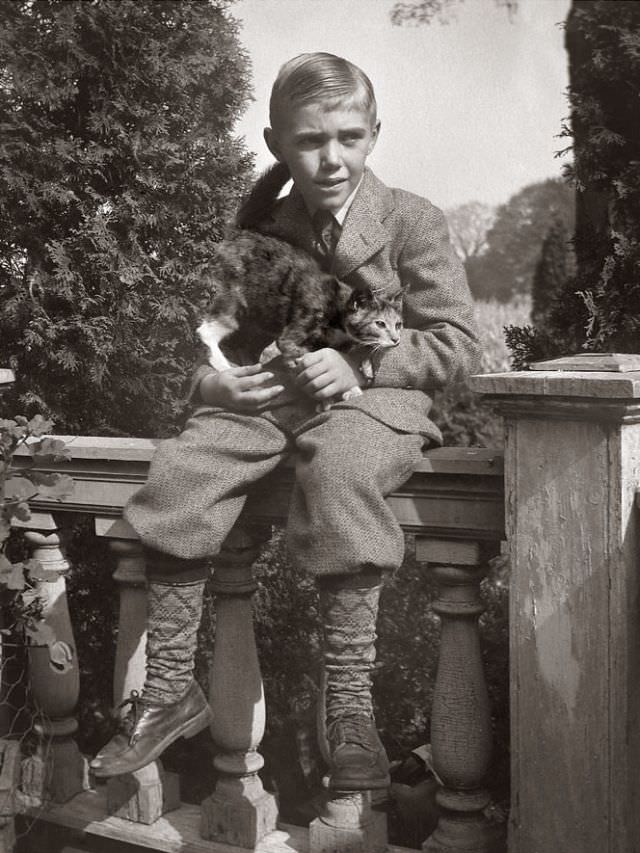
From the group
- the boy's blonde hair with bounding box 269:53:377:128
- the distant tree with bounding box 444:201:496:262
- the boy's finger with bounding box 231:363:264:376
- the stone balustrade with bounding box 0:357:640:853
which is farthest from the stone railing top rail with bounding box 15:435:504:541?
the distant tree with bounding box 444:201:496:262

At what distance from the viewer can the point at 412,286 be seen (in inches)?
92.7

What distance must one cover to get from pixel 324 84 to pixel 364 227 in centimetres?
35

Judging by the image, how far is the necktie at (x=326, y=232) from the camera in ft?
7.93

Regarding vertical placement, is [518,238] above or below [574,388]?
above

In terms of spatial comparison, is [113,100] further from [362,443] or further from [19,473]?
[362,443]

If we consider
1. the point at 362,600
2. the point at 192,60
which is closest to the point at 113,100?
the point at 192,60

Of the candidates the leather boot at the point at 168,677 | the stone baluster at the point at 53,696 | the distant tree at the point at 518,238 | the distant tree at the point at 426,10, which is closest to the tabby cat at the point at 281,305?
the leather boot at the point at 168,677

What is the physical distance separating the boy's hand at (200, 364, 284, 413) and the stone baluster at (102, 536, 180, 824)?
1.71ft

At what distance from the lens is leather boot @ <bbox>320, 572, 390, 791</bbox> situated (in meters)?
2.04

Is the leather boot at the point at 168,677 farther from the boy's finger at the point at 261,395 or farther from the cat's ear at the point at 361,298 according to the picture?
the cat's ear at the point at 361,298

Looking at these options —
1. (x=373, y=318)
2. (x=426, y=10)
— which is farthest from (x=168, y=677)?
(x=426, y=10)

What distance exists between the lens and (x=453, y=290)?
7.54 ft

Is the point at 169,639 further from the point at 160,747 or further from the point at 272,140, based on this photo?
the point at 272,140

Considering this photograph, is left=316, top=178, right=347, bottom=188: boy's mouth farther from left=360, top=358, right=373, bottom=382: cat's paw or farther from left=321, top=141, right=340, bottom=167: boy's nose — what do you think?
left=360, top=358, right=373, bottom=382: cat's paw
